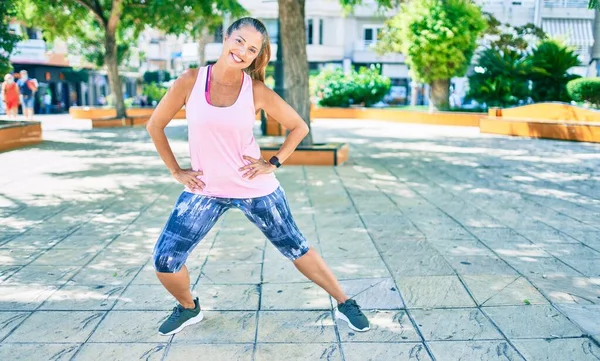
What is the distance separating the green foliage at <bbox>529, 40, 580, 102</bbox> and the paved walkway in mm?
11207

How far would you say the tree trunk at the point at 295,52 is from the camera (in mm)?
10023

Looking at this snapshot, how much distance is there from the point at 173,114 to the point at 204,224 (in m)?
0.59

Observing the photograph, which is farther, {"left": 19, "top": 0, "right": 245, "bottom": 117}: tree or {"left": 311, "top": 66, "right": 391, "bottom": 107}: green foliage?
{"left": 311, "top": 66, "right": 391, "bottom": 107}: green foliage

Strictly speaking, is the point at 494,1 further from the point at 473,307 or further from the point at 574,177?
the point at 473,307

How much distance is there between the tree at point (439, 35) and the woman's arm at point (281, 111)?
17.9 metres

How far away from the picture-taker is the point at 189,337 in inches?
130

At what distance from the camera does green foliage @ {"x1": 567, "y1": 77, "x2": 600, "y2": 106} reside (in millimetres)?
17172

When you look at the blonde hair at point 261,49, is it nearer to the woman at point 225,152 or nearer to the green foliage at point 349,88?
the woman at point 225,152

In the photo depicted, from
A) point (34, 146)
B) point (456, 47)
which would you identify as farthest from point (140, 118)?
point (456, 47)

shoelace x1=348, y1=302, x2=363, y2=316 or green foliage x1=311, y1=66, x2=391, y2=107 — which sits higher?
green foliage x1=311, y1=66, x2=391, y2=107

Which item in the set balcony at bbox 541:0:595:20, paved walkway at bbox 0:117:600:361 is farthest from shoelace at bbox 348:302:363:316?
balcony at bbox 541:0:595:20

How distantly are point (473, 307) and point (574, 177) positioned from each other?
241 inches

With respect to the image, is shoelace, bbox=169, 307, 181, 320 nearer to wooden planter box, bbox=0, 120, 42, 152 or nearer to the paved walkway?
the paved walkway

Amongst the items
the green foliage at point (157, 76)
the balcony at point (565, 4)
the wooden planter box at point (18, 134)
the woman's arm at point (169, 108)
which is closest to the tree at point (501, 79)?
the wooden planter box at point (18, 134)
